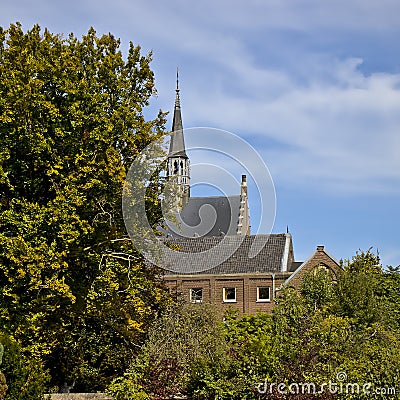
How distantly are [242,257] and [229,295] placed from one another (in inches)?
126

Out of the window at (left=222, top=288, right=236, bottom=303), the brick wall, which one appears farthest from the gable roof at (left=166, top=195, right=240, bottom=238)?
the window at (left=222, top=288, right=236, bottom=303)

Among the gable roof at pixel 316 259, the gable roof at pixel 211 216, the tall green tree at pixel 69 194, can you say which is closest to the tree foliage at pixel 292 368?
the tall green tree at pixel 69 194

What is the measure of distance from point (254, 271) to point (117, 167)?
2887cm

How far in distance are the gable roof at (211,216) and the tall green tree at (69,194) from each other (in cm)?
2844

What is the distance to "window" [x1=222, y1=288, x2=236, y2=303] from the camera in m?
50.0

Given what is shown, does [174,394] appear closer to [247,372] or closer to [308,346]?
[247,372]

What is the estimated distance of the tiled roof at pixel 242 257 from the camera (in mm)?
50000

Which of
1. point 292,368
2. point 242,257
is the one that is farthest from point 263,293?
point 292,368

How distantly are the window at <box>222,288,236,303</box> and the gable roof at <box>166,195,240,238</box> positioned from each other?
5.20 meters

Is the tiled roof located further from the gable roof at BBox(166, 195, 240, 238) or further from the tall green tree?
the tall green tree

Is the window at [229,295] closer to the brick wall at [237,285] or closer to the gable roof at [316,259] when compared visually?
the brick wall at [237,285]

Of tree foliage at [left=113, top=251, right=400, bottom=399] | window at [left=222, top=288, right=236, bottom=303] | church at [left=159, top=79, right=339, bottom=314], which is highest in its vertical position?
church at [left=159, top=79, right=339, bottom=314]

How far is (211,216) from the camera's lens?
64.7 m

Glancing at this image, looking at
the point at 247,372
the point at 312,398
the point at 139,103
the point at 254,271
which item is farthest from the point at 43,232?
the point at 254,271
